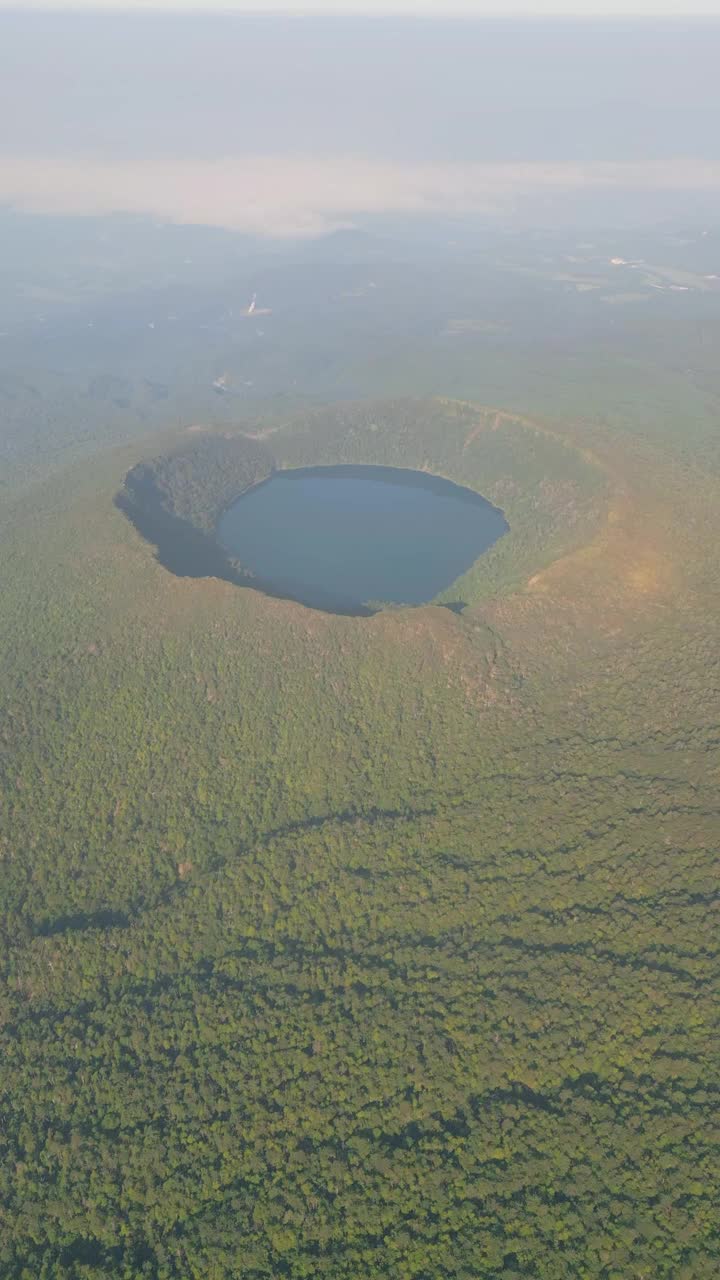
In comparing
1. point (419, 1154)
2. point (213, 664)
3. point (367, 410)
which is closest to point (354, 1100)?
point (419, 1154)

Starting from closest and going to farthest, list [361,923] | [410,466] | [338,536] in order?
[361,923] → [338,536] → [410,466]

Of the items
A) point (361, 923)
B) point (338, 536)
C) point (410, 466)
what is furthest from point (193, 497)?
point (361, 923)

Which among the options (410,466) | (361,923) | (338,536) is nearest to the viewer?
(361,923)

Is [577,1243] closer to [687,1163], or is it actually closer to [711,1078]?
[687,1163]

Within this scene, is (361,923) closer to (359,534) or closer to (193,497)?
(359,534)

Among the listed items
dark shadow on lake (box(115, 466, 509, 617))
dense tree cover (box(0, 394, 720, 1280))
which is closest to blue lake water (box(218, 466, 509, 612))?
dark shadow on lake (box(115, 466, 509, 617))

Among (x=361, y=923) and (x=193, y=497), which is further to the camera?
(x=193, y=497)

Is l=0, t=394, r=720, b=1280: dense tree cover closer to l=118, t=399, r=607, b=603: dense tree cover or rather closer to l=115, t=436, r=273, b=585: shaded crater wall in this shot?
l=115, t=436, r=273, b=585: shaded crater wall
